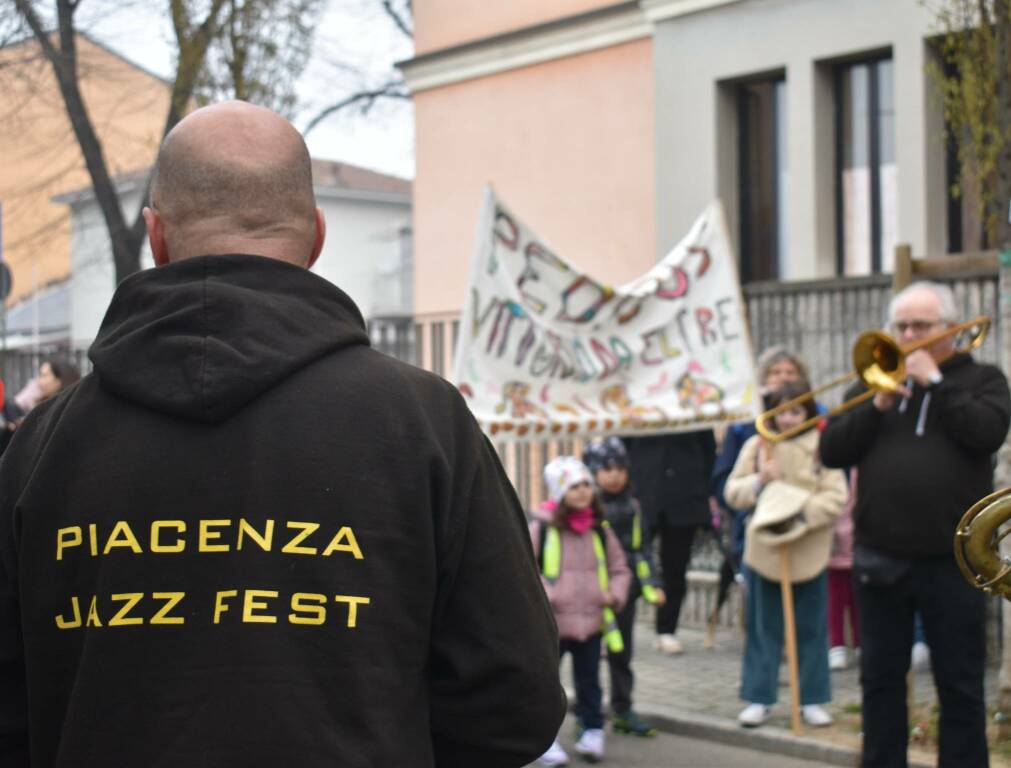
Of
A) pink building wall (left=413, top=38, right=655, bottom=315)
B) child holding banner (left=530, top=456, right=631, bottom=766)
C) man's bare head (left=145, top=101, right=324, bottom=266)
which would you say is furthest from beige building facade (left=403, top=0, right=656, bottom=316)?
man's bare head (left=145, top=101, right=324, bottom=266)

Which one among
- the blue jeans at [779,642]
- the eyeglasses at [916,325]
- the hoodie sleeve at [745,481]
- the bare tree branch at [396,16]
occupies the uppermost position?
the bare tree branch at [396,16]

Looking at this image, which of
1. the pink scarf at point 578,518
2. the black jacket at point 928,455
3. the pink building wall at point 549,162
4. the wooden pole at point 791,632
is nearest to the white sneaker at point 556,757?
the pink scarf at point 578,518

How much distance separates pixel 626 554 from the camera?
8445mm

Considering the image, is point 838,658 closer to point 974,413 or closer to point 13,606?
point 974,413

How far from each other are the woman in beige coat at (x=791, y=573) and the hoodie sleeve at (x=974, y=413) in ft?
7.17

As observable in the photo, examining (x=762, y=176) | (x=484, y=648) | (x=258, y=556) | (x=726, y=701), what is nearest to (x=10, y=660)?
(x=258, y=556)

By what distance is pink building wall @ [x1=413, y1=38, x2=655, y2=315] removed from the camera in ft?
47.0

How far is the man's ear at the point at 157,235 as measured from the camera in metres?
2.35

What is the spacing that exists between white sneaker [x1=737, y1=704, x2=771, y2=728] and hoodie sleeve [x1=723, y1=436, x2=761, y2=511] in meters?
1.09

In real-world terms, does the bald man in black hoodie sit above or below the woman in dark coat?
above

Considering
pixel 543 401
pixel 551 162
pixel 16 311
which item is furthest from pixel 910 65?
pixel 16 311

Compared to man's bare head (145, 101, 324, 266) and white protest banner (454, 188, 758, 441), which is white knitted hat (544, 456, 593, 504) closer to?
white protest banner (454, 188, 758, 441)

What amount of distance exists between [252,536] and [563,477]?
5.72 meters

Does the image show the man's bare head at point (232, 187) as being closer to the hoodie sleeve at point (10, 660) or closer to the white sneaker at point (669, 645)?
the hoodie sleeve at point (10, 660)
